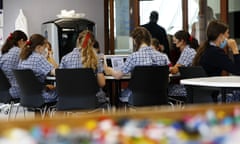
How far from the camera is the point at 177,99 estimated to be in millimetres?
4531

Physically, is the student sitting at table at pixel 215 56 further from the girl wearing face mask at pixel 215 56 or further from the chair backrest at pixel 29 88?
the chair backrest at pixel 29 88

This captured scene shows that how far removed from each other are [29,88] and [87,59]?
2.05ft

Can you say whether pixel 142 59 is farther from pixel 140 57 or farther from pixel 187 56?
pixel 187 56

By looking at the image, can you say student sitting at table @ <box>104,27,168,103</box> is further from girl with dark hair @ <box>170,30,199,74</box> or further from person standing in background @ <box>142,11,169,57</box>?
person standing in background @ <box>142,11,169,57</box>

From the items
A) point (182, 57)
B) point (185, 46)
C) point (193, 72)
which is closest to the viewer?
point (193, 72)

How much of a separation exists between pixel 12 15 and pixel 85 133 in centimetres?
784

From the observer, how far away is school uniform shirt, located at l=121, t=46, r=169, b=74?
403cm

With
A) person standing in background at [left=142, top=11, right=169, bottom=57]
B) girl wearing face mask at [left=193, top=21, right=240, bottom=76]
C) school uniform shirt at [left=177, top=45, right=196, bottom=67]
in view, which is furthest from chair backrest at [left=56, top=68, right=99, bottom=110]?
person standing in background at [left=142, top=11, right=169, bottom=57]

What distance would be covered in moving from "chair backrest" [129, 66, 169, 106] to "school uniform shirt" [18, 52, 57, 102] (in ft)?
2.93

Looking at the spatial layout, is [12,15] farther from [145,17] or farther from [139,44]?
[139,44]

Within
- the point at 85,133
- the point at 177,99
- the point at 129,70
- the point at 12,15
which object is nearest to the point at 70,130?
the point at 85,133

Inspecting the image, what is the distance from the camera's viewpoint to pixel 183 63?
4.76 m

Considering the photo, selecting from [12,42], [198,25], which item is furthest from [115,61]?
[198,25]

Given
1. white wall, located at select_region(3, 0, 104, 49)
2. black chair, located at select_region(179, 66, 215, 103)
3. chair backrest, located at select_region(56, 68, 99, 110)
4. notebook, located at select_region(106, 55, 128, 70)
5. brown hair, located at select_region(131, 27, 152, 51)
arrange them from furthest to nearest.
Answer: white wall, located at select_region(3, 0, 104, 49)
notebook, located at select_region(106, 55, 128, 70)
brown hair, located at select_region(131, 27, 152, 51)
chair backrest, located at select_region(56, 68, 99, 110)
black chair, located at select_region(179, 66, 215, 103)
